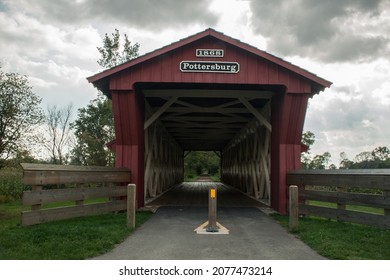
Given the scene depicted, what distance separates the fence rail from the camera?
278 inches

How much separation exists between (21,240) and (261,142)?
1034 centimetres

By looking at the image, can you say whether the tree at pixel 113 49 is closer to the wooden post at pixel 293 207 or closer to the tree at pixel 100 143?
the tree at pixel 100 143

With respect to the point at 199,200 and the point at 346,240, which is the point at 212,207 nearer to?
the point at 346,240

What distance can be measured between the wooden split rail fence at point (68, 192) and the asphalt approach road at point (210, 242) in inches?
42.5

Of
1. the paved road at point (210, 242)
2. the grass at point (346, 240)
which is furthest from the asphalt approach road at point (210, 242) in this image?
the grass at point (346, 240)

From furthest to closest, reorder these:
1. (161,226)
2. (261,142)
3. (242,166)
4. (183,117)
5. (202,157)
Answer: (202,157) → (242,166) → (183,117) → (261,142) → (161,226)

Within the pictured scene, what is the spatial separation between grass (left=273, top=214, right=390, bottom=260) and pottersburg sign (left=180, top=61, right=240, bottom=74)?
15.0ft

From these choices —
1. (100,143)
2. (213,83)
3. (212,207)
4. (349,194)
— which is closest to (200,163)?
(100,143)

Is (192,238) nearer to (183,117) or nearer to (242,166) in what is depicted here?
(183,117)

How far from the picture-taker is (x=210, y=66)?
34.0 ft

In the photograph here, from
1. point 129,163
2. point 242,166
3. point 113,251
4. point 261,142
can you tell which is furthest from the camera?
point 242,166

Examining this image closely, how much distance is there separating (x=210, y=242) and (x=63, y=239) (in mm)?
2550

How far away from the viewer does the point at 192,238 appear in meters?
6.86

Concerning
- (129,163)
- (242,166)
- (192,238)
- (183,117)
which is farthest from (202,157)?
(192,238)
